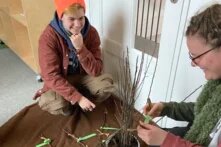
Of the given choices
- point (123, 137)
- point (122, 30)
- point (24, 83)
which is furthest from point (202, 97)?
point (24, 83)

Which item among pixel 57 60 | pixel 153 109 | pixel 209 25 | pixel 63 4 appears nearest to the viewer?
pixel 209 25

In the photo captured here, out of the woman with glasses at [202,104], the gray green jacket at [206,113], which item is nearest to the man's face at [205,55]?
the woman with glasses at [202,104]

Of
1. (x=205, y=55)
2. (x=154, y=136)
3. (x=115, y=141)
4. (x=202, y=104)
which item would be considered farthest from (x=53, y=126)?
(x=205, y=55)

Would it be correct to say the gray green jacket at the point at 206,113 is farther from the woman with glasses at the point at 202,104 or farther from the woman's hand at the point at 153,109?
the woman's hand at the point at 153,109

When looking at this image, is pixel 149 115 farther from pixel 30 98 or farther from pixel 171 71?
pixel 30 98

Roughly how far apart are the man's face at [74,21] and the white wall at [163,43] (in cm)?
31

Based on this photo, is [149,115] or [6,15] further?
[6,15]

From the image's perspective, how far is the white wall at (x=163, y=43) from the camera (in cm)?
117

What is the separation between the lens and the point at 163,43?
128 centimetres

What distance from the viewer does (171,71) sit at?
1304 millimetres

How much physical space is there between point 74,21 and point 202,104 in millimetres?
743

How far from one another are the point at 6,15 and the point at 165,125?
70.3 inches

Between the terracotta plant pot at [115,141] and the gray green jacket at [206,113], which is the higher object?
the gray green jacket at [206,113]

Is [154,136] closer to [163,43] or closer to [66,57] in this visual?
[163,43]
